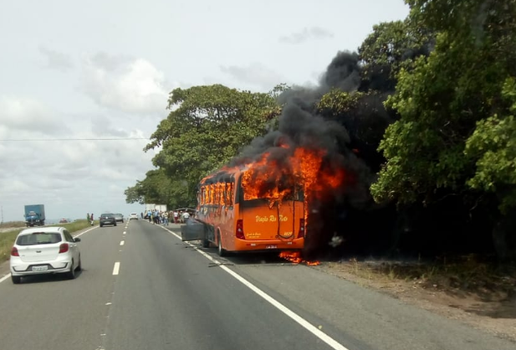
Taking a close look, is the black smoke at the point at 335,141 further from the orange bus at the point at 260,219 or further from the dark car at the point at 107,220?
the dark car at the point at 107,220

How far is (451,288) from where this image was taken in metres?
13.0

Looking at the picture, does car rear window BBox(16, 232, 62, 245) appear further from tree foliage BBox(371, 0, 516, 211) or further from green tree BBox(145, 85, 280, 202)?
green tree BBox(145, 85, 280, 202)

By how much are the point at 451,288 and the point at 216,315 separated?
6730 millimetres

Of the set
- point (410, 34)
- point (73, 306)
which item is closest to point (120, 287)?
point (73, 306)

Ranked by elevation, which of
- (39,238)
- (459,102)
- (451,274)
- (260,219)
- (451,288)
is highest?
(459,102)

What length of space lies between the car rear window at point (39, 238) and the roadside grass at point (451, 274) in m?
8.23

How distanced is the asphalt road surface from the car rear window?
1088mm

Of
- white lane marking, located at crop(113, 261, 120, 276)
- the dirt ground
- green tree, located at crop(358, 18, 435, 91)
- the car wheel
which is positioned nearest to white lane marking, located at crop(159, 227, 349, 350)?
the dirt ground

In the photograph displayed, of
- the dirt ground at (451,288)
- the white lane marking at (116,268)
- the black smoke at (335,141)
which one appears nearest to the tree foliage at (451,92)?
the dirt ground at (451,288)

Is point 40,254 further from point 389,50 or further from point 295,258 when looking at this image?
point 389,50

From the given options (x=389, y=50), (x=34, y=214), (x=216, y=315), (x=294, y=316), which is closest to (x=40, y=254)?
(x=216, y=315)

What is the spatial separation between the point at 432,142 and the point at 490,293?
4.09 metres

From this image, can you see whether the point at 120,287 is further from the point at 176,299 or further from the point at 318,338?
the point at 318,338

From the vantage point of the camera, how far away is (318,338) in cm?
730
